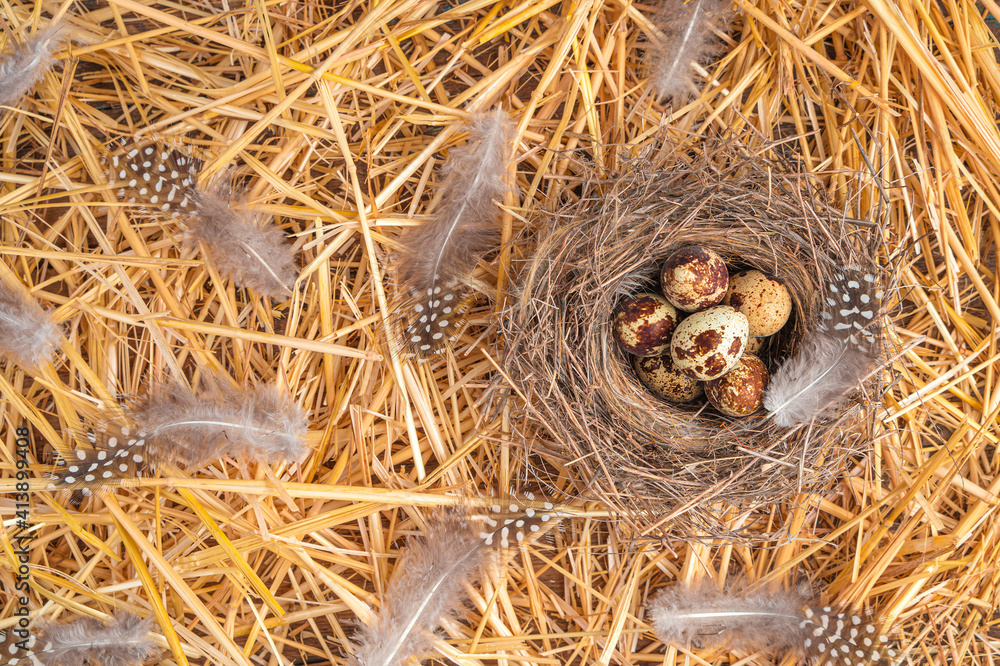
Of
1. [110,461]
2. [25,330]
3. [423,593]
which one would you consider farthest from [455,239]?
[25,330]

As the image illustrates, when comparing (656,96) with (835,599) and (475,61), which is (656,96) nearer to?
(475,61)

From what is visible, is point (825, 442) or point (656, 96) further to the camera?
point (656, 96)

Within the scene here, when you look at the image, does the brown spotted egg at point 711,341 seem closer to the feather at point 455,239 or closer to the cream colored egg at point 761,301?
the cream colored egg at point 761,301

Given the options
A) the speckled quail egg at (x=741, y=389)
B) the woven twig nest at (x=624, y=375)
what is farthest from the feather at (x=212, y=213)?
the speckled quail egg at (x=741, y=389)

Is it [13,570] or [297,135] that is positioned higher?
[297,135]

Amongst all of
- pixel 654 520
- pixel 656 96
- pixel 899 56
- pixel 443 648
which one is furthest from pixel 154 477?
pixel 899 56

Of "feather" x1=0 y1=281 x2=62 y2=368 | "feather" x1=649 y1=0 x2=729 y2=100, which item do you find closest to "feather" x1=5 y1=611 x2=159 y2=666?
"feather" x1=0 y1=281 x2=62 y2=368
